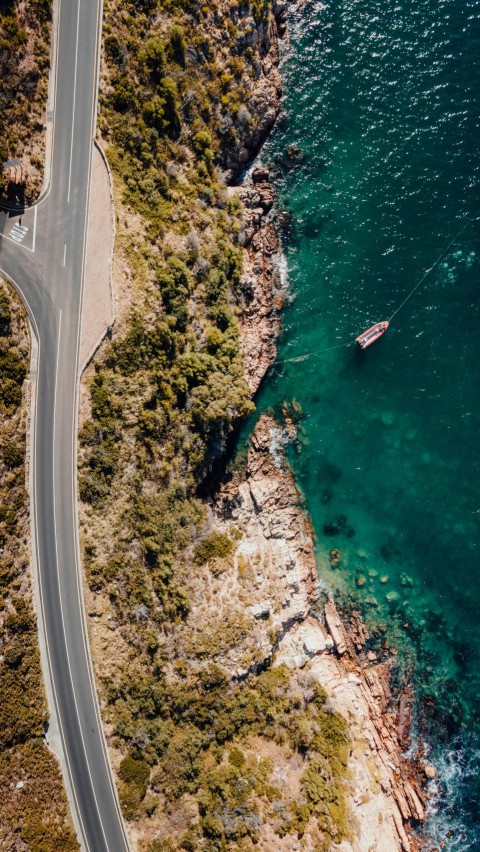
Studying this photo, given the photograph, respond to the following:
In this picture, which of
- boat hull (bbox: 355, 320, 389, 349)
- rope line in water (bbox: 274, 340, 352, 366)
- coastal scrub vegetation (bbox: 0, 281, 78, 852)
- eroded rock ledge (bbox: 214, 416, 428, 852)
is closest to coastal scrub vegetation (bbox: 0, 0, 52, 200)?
coastal scrub vegetation (bbox: 0, 281, 78, 852)

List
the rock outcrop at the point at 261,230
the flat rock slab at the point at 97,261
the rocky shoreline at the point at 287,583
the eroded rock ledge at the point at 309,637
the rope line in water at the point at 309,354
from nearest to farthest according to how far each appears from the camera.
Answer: the flat rock slab at the point at 97,261 → the eroded rock ledge at the point at 309,637 → the rocky shoreline at the point at 287,583 → the rock outcrop at the point at 261,230 → the rope line in water at the point at 309,354

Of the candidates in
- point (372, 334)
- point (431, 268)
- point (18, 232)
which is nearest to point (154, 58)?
point (18, 232)

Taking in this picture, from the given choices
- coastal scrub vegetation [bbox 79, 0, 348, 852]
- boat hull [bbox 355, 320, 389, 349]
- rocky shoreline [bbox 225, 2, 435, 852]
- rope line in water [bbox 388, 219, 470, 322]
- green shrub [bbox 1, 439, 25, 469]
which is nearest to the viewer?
green shrub [bbox 1, 439, 25, 469]

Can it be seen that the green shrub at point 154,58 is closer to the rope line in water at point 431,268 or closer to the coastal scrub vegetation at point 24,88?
the coastal scrub vegetation at point 24,88

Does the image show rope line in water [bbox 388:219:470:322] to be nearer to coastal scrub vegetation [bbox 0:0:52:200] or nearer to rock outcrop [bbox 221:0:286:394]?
rock outcrop [bbox 221:0:286:394]

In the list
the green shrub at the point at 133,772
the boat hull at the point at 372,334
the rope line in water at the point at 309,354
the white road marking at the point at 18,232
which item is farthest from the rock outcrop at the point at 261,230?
the green shrub at the point at 133,772
